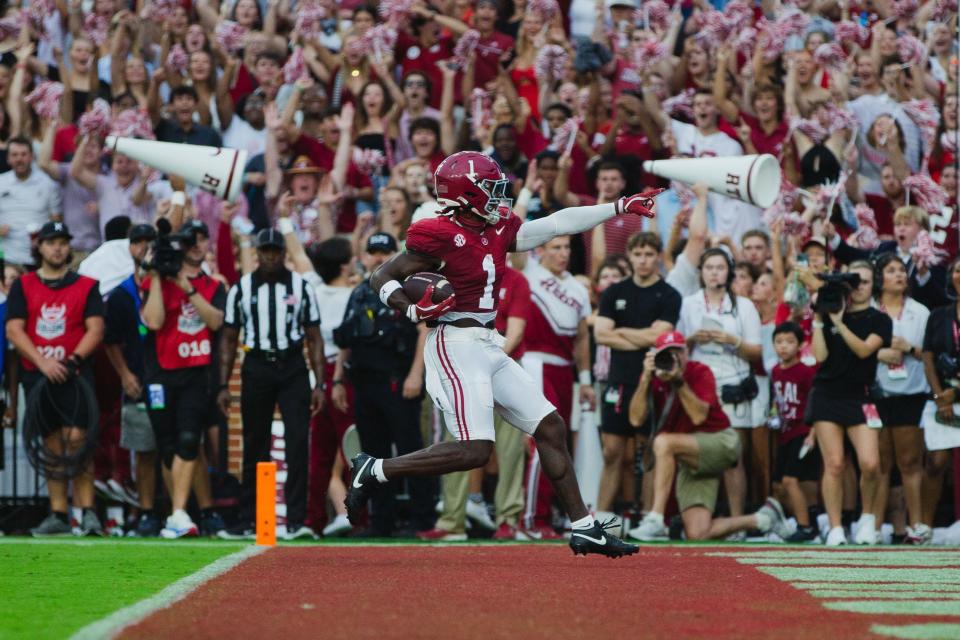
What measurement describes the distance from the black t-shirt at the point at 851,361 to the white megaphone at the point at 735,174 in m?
1.09

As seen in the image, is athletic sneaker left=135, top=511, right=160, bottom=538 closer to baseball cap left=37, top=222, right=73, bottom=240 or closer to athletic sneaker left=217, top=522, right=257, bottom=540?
athletic sneaker left=217, top=522, right=257, bottom=540

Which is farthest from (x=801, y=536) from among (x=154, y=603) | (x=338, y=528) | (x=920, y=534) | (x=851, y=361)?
(x=154, y=603)

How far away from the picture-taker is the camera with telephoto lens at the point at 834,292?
37.0ft

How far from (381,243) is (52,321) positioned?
8.49 feet

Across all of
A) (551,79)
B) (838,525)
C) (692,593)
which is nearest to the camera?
(692,593)

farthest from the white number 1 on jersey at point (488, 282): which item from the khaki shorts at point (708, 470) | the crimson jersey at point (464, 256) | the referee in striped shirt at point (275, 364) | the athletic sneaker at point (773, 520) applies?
the athletic sneaker at point (773, 520)

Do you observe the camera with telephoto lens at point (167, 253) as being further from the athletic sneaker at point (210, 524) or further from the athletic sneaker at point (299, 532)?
the athletic sneaker at point (299, 532)

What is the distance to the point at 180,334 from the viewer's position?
1177 centimetres

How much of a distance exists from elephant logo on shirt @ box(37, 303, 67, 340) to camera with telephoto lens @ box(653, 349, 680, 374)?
4.48 m

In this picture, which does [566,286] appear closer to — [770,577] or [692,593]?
[770,577]

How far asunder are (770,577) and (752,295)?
554 centimetres

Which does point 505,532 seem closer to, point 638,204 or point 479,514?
point 479,514

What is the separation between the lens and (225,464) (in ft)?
41.3

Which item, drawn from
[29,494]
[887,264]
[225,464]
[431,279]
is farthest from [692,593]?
[29,494]
